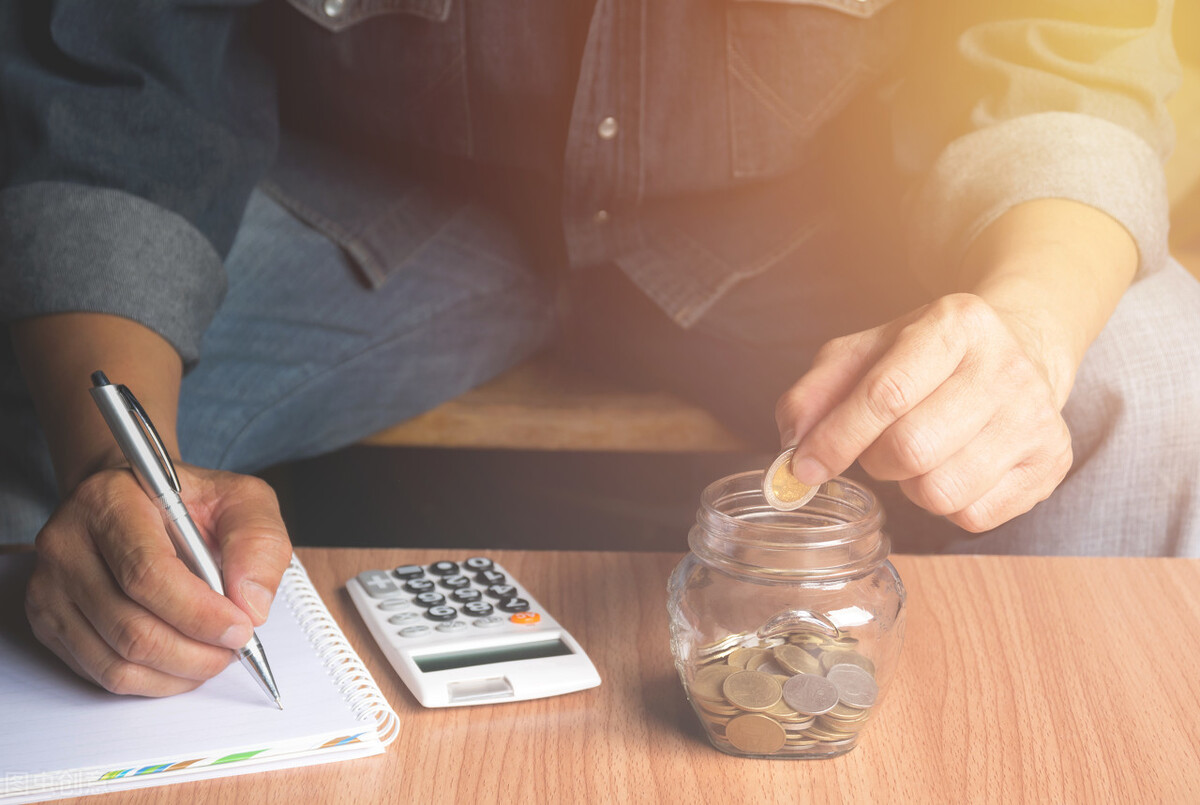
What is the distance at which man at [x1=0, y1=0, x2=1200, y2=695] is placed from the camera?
0.50 metres

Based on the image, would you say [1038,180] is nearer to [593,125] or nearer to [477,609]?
[593,125]

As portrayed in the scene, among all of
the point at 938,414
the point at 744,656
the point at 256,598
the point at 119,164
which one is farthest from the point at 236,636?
the point at 119,164

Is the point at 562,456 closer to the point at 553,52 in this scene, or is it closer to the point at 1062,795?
the point at 553,52

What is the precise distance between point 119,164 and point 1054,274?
0.71 metres

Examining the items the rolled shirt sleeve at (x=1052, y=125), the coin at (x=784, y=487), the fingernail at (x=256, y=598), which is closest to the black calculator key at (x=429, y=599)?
the fingernail at (x=256, y=598)

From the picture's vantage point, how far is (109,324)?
745 mm

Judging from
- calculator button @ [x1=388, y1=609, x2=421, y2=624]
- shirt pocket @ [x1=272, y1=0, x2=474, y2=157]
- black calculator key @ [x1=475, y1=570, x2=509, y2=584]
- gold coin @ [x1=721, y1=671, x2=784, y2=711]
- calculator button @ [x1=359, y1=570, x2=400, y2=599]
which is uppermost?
shirt pocket @ [x1=272, y1=0, x2=474, y2=157]

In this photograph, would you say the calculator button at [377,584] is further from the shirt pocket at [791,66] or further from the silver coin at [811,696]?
the shirt pocket at [791,66]

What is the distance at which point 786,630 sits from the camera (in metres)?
0.46

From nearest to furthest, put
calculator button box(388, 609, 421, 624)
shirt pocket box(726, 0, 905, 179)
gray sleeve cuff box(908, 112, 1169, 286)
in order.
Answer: calculator button box(388, 609, 421, 624) < gray sleeve cuff box(908, 112, 1169, 286) < shirt pocket box(726, 0, 905, 179)

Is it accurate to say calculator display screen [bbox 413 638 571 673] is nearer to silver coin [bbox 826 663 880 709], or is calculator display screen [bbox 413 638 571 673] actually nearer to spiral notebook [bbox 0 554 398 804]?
spiral notebook [bbox 0 554 398 804]

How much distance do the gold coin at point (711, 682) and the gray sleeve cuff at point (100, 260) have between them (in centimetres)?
52

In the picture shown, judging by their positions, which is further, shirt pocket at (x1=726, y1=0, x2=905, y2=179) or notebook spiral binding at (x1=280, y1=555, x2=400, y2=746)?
shirt pocket at (x1=726, y1=0, x2=905, y2=179)

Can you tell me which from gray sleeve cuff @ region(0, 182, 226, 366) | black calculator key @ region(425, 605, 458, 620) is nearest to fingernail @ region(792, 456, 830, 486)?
black calculator key @ region(425, 605, 458, 620)
